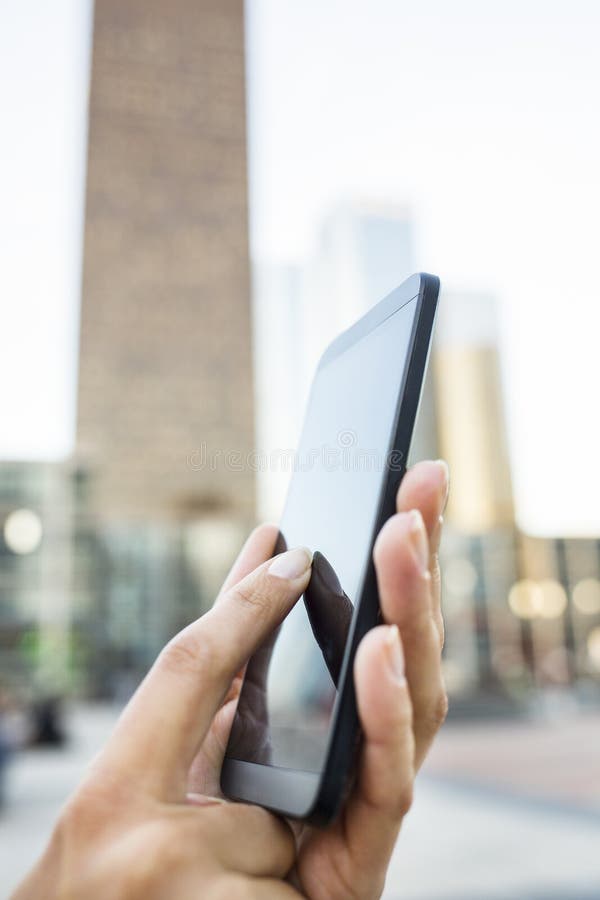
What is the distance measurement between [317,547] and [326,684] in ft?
0.58

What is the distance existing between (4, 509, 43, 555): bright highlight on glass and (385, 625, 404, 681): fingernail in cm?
3943

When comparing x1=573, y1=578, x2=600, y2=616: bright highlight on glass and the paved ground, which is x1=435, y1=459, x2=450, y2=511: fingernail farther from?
x1=573, y1=578, x2=600, y2=616: bright highlight on glass

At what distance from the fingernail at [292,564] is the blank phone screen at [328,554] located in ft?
0.09

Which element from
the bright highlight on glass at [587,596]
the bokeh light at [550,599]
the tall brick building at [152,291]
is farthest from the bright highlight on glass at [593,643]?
the tall brick building at [152,291]

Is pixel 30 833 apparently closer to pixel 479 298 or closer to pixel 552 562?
pixel 552 562

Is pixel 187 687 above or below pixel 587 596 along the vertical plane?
above

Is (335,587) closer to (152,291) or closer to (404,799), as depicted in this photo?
(404,799)

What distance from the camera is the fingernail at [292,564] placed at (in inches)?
34.7

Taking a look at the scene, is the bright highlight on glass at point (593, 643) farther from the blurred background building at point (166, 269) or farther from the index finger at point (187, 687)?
the index finger at point (187, 687)

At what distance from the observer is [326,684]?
2.93 ft

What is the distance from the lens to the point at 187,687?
760 millimetres

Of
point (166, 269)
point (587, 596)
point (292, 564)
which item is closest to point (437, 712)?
point (292, 564)

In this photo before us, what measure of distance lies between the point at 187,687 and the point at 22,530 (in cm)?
3988

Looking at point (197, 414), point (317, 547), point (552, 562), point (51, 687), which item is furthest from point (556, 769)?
point (197, 414)
